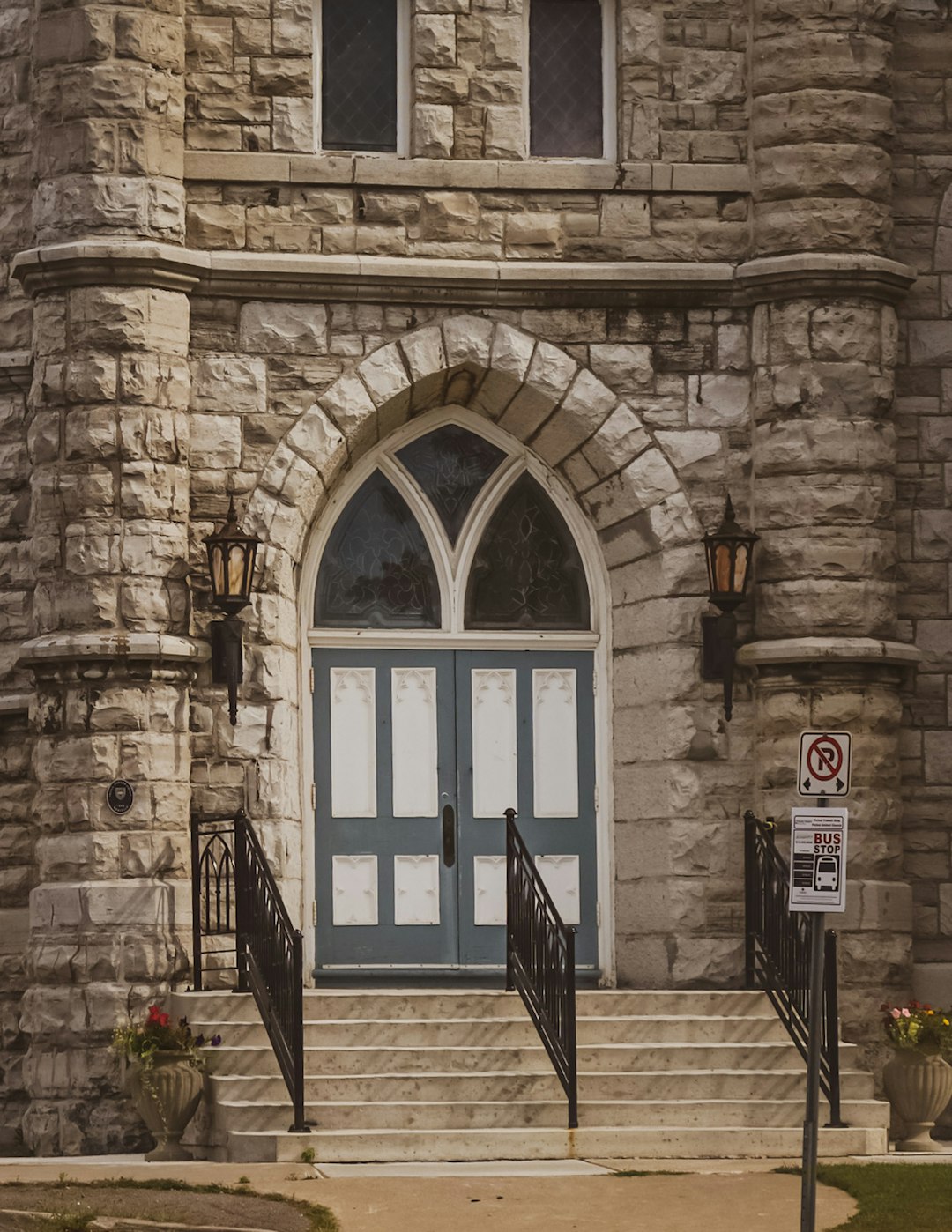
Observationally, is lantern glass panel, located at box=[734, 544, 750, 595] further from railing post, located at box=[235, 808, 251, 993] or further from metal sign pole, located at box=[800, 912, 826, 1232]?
metal sign pole, located at box=[800, 912, 826, 1232]

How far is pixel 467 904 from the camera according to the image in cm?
1374

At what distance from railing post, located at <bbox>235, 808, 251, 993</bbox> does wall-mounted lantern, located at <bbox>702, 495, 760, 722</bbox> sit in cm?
297

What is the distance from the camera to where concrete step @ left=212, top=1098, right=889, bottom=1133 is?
11406 millimetres

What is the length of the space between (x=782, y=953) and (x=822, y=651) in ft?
5.97

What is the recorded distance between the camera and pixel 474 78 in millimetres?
13727

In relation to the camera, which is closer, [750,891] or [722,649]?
[750,891]

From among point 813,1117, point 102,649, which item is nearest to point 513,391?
point 102,649

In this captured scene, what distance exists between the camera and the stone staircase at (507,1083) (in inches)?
447

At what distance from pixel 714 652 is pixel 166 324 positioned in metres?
3.75

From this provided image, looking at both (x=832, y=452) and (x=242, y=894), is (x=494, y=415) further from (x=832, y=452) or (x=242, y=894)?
(x=242, y=894)

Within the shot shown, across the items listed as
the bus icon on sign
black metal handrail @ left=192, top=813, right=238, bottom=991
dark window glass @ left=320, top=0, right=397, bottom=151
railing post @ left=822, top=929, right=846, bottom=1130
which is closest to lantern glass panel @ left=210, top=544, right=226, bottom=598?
black metal handrail @ left=192, top=813, right=238, bottom=991

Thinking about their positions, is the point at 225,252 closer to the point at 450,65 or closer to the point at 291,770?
the point at 450,65

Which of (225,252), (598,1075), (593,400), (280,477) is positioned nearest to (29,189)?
(225,252)

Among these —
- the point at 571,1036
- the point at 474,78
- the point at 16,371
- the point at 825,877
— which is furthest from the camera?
the point at 474,78
